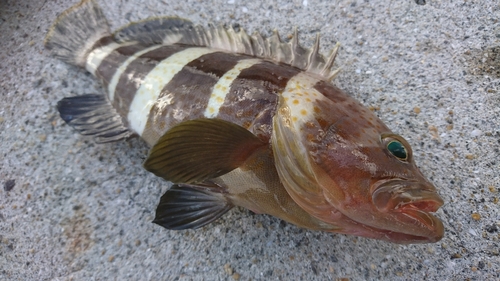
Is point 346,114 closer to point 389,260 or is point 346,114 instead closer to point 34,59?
point 389,260

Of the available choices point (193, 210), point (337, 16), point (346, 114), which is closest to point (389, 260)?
point (346, 114)

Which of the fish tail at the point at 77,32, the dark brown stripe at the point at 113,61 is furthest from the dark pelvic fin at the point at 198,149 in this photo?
the fish tail at the point at 77,32

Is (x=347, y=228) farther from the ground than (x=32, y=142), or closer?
farther from the ground

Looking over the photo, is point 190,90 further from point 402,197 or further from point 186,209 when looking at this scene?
point 402,197

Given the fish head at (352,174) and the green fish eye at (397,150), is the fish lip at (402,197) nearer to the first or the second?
the fish head at (352,174)

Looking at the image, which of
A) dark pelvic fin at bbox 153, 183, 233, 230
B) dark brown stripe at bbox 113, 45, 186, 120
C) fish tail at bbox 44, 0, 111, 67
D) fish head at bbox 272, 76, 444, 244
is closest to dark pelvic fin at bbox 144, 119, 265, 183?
fish head at bbox 272, 76, 444, 244
